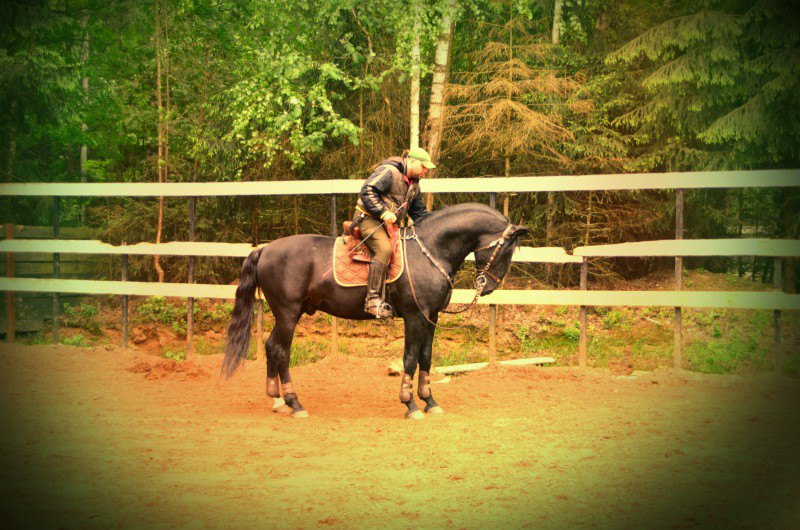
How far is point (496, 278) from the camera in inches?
262

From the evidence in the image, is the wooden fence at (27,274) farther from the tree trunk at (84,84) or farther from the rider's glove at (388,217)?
the rider's glove at (388,217)

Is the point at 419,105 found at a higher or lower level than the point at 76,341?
higher

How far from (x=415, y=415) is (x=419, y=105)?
21.9 ft

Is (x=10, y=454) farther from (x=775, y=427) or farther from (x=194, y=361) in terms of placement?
(x=775, y=427)

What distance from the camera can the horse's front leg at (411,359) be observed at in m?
6.60

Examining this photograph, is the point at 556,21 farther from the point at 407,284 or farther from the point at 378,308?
the point at 378,308

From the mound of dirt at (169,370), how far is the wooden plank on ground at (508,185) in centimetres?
231

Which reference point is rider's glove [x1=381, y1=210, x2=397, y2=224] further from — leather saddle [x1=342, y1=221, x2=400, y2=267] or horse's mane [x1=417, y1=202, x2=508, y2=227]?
horse's mane [x1=417, y1=202, x2=508, y2=227]

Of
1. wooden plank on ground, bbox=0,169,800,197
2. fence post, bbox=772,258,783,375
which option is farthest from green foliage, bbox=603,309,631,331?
fence post, bbox=772,258,783,375

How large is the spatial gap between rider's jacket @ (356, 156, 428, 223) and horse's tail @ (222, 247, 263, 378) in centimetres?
123

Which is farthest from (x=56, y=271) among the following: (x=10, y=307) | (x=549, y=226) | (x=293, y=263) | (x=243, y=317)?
(x=549, y=226)

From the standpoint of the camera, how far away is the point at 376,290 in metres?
6.68

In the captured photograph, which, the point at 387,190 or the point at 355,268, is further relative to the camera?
the point at 355,268

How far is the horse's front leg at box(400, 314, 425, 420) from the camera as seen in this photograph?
660 cm
